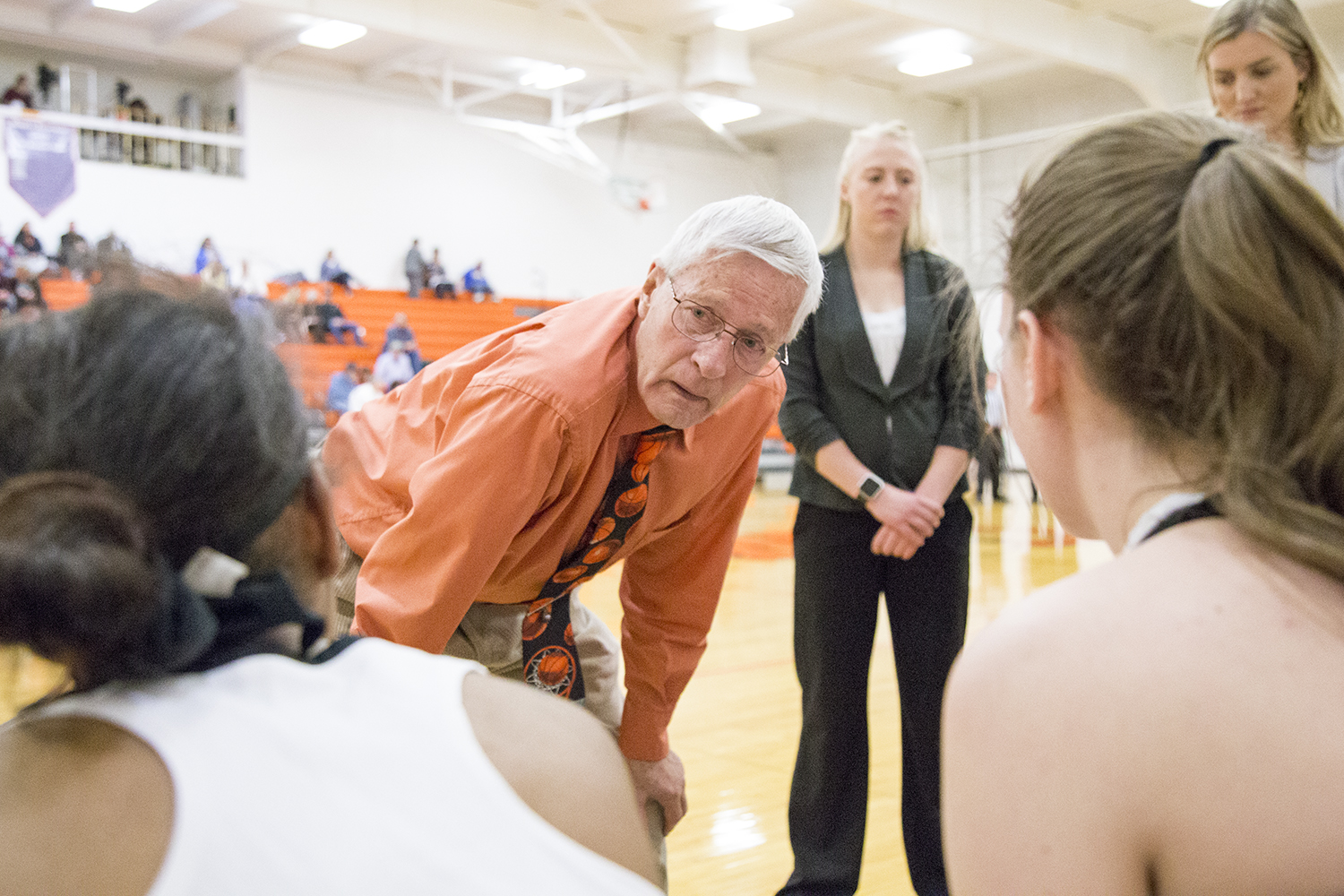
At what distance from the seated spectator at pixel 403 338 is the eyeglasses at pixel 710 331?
1135cm

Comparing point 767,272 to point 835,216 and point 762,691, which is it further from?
point 762,691

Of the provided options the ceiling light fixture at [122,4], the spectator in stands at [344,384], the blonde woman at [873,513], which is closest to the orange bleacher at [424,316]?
the spectator in stands at [344,384]

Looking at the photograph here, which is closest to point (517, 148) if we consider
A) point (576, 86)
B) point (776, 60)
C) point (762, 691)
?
point (576, 86)

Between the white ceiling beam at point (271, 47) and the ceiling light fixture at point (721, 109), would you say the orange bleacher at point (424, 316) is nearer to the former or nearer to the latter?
the white ceiling beam at point (271, 47)

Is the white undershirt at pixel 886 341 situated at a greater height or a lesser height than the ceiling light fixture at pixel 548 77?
lesser

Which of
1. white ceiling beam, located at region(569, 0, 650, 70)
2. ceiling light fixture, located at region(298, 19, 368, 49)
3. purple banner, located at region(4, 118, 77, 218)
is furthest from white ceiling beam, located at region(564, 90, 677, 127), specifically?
purple banner, located at region(4, 118, 77, 218)

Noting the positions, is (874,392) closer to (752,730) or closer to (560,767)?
(752,730)

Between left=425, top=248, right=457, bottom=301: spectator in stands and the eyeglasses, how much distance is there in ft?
43.0

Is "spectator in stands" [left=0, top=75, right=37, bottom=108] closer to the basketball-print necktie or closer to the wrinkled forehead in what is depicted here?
the basketball-print necktie

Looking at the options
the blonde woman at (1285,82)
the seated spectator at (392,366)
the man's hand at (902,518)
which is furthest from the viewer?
the seated spectator at (392,366)

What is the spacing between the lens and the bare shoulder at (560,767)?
2.33ft

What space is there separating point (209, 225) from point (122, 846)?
44.8 feet

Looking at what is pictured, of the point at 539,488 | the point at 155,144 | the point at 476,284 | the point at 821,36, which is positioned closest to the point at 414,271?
the point at 476,284

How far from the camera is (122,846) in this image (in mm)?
621
